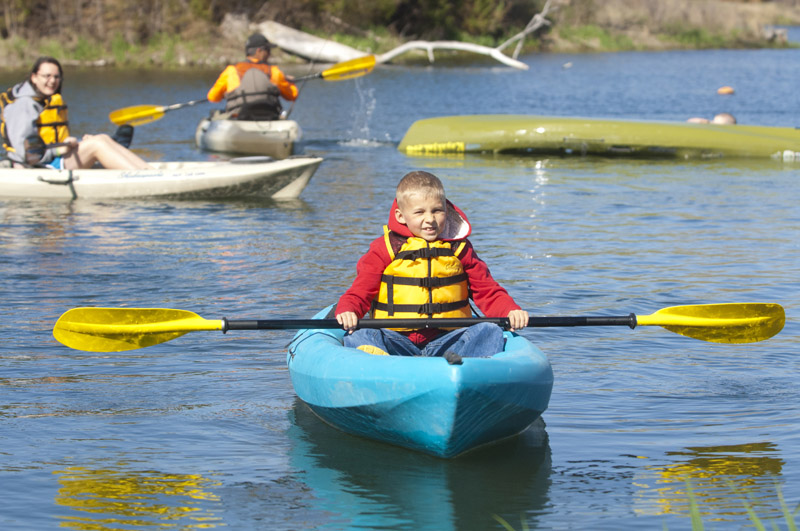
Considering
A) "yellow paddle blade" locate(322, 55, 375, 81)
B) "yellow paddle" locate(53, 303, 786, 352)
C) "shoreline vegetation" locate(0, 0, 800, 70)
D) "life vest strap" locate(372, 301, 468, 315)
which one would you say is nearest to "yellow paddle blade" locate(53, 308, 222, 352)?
"yellow paddle" locate(53, 303, 786, 352)

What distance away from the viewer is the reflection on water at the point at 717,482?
376 centimetres

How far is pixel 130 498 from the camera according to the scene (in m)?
3.84

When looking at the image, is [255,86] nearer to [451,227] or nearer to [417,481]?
[451,227]

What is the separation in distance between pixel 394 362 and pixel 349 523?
0.60m

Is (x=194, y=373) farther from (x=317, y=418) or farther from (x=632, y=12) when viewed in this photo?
(x=632, y=12)

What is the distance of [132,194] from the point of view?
10.2 metres

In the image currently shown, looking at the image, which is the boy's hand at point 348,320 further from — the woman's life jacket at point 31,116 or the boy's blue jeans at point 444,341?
the woman's life jacket at point 31,116

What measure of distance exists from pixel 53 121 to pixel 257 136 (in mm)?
3684

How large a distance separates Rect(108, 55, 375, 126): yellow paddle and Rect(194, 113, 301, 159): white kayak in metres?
0.44

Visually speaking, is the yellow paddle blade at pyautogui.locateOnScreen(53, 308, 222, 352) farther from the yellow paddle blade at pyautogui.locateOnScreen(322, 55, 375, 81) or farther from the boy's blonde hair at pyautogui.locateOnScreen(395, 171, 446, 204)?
the yellow paddle blade at pyautogui.locateOnScreen(322, 55, 375, 81)

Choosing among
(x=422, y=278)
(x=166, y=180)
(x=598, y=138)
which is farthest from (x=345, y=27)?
(x=422, y=278)

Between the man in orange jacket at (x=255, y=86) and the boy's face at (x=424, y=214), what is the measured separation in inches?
324

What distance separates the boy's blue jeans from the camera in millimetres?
4312

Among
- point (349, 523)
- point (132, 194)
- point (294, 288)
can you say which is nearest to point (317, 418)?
point (349, 523)
